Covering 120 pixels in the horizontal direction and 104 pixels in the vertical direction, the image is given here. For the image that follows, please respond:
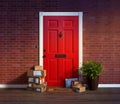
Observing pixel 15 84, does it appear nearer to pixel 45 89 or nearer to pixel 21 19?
pixel 45 89

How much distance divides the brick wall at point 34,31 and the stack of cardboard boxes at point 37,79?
32cm

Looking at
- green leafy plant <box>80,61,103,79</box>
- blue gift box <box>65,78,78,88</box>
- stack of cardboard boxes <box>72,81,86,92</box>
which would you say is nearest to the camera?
stack of cardboard boxes <box>72,81,86,92</box>

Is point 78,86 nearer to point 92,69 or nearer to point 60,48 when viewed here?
point 92,69

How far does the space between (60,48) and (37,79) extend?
1.00 metres

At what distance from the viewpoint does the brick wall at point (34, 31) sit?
24.9 ft

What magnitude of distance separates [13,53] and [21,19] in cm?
87

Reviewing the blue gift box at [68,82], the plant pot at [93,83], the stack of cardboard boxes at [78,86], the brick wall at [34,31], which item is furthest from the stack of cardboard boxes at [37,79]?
the plant pot at [93,83]

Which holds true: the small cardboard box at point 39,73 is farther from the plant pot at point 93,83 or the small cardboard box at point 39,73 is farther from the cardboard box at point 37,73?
the plant pot at point 93,83

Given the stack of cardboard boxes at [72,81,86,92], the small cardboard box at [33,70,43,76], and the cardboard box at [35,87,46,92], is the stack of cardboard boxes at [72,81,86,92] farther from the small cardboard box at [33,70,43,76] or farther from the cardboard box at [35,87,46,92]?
the small cardboard box at [33,70,43,76]

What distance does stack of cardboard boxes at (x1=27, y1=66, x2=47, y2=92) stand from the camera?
7.25 meters

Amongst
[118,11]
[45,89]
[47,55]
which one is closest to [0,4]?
[47,55]

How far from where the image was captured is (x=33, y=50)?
7.63 m

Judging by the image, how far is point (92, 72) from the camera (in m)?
7.27

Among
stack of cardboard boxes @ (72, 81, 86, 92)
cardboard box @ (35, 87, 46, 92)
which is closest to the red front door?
stack of cardboard boxes @ (72, 81, 86, 92)
